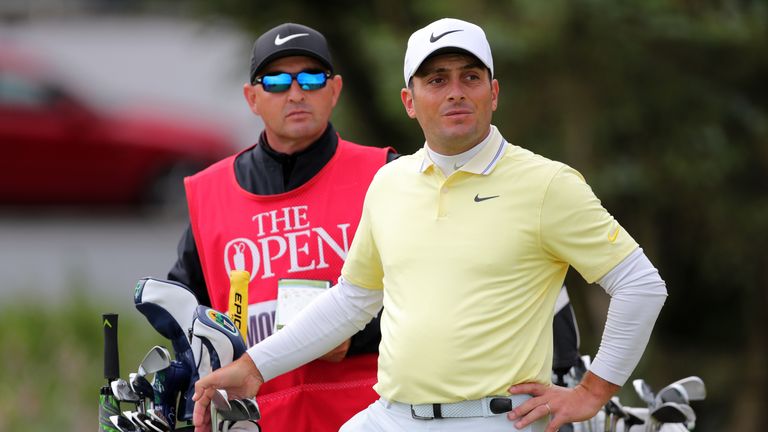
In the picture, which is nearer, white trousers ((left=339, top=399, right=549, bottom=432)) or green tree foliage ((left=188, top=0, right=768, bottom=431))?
white trousers ((left=339, top=399, right=549, bottom=432))

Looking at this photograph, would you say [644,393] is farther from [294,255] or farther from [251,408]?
[251,408]

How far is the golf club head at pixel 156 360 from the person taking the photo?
13.6ft

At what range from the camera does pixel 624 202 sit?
8781 millimetres

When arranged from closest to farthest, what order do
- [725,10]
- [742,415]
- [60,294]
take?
[725,10], [742,415], [60,294]

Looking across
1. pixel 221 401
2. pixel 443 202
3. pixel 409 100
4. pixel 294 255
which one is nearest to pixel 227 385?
pixel 221 401

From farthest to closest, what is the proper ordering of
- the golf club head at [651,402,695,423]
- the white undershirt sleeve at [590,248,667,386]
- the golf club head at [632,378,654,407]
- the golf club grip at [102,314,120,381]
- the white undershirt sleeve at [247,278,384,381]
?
the golf club head at [632,378,654,407] → the golf club head at [651,402,695,423] → the golf club grip at [102,314,120,381] → the white undershirt sleeve at [247,278,384,381] → the white undershirt sleeve at [590,248,667,386]

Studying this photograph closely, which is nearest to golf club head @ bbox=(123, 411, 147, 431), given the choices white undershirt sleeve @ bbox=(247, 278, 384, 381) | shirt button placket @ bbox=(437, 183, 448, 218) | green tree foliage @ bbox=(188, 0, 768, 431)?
white undershirt sleeve @ bbox=(247, 278, 384, 381)

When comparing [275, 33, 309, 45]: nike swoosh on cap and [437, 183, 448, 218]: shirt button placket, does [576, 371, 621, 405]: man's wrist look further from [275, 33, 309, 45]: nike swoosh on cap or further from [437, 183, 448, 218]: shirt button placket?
[275, 33, 309, 45]: nike swoosh on cap

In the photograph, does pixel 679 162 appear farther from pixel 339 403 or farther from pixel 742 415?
pixel 339 403

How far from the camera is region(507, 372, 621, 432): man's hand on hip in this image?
3.66 metres

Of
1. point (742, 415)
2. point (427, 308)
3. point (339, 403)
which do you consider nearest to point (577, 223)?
point (427, 308)

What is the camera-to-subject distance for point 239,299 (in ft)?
14.1

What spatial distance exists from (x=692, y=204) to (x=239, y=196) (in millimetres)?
4643

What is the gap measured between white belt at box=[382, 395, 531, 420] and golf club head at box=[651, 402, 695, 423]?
0.90 meters
